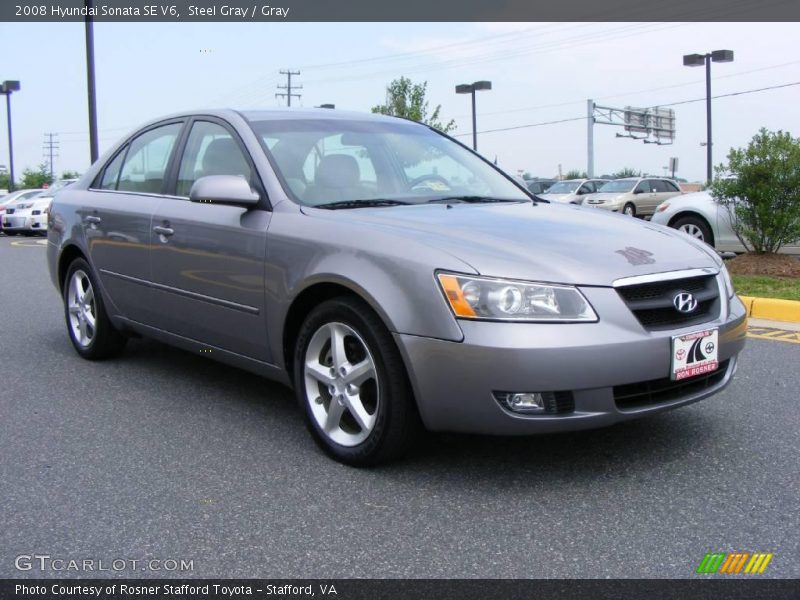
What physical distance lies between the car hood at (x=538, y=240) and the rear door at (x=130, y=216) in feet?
4.70

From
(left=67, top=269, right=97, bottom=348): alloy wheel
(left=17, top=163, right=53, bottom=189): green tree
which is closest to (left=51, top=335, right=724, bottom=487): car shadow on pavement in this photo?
(left=67, top=269, right=97, bottom=348): alloy wheel

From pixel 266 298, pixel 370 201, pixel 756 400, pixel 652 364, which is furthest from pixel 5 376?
pixel 756 400

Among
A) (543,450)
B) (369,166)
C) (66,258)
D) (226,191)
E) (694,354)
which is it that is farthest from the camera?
(66,258)

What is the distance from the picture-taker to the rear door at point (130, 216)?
16.2 ft

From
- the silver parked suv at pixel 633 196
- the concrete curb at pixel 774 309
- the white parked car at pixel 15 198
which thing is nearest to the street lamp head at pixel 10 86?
the white parked car at pixel 15 198

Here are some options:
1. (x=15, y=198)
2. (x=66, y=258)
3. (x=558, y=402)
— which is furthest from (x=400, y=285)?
(x=15, y=198)

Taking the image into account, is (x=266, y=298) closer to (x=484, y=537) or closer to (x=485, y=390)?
(x=485, y=390)

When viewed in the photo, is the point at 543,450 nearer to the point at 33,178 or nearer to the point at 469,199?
the point at 469,199

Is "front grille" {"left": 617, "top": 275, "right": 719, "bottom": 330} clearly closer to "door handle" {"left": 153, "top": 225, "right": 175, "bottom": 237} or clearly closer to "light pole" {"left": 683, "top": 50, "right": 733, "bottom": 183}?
"door handle" {"left": 153, "top": 225, "right": 175, "bottom": 237}

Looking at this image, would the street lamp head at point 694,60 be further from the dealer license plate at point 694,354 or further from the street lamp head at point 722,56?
the dealer license plate at point 694,354

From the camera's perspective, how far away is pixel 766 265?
33.4 feet

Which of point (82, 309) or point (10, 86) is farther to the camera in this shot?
point (10, 86)

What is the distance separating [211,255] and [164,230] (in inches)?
20.8
